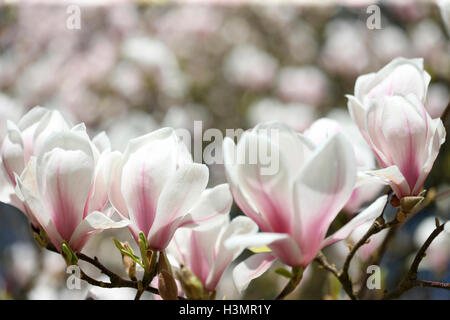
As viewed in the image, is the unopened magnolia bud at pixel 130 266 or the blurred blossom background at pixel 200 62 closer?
the unopened magnolia bud at pixel 130 266

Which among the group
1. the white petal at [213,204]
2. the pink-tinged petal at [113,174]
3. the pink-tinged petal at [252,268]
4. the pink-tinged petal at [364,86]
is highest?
the pink-tinged petal at [364,86]

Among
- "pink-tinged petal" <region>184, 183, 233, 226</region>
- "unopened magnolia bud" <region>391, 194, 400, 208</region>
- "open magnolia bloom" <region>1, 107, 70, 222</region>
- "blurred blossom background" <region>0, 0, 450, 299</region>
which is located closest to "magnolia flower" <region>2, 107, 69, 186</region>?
"open magnolia bloom" <region>1, 107, 70, 222</region>

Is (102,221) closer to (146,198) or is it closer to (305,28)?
(146,198)

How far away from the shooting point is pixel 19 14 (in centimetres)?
143

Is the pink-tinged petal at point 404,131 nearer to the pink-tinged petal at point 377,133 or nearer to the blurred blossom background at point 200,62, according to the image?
the pink-tinged petal at point 377,133

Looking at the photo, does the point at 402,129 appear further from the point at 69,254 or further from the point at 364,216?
the point at 69,254

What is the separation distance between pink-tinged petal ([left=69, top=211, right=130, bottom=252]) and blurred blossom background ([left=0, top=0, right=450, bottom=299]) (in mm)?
686

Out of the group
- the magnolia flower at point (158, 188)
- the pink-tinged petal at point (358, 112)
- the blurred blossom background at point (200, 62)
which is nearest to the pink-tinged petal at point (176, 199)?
the magnolia flower at point (158, 188)

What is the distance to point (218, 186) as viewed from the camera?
10.9 inches

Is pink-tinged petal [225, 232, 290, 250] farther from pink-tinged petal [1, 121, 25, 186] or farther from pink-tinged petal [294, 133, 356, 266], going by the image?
pink-tinged petal [1, 121, 25, 186]

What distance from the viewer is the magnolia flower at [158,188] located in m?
0.26

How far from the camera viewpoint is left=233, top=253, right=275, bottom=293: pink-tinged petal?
0.27 m

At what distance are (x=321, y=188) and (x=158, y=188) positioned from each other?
9 centimetres

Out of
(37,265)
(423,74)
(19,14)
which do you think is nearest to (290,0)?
(19,14)
